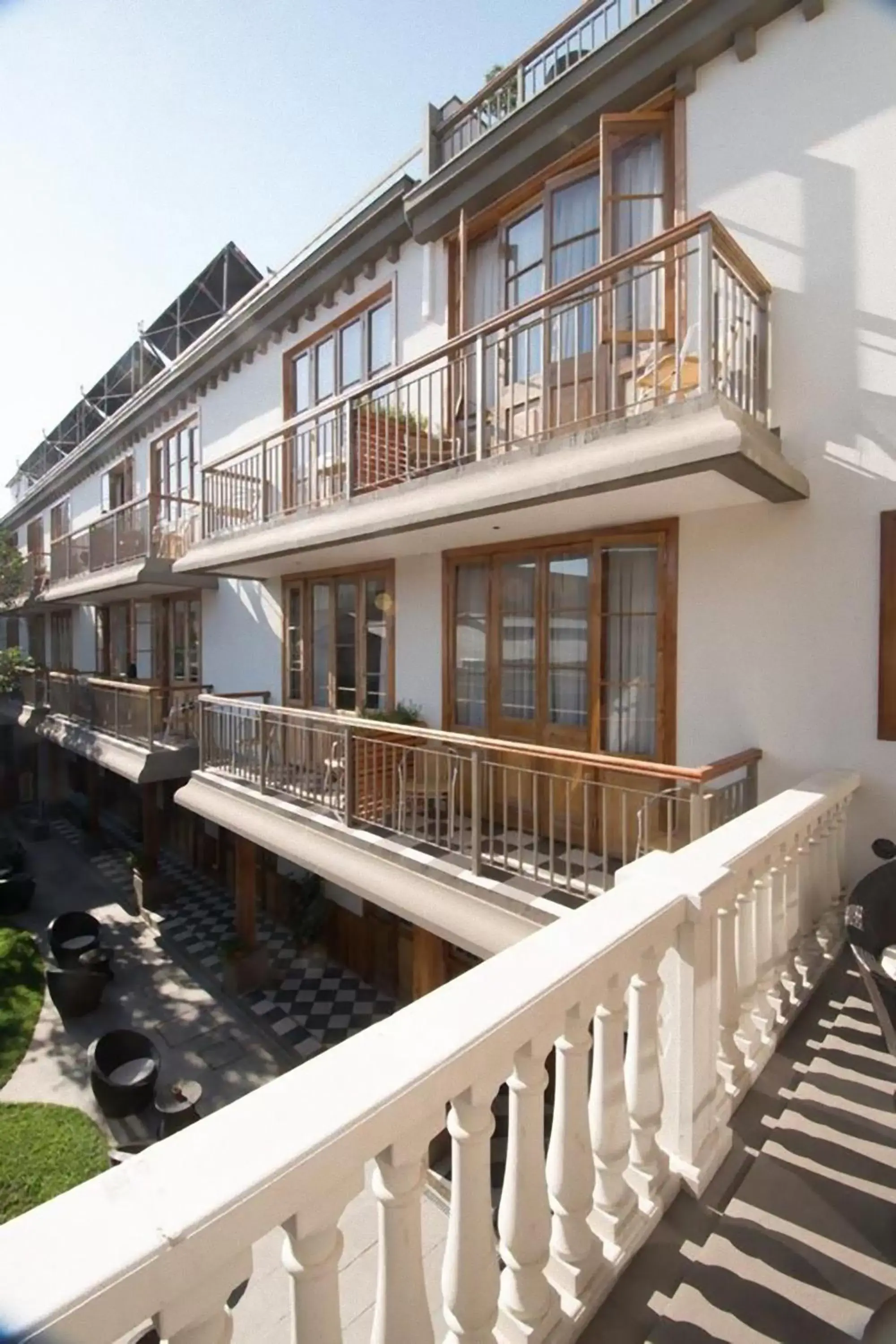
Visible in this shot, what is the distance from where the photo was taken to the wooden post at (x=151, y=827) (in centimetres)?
1227

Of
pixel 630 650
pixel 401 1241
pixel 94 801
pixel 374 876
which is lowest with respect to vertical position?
pixel 94 801

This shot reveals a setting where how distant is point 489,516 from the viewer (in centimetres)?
556

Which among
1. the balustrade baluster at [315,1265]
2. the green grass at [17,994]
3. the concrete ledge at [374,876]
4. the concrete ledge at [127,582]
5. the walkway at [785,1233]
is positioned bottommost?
the green grass at [17,994]

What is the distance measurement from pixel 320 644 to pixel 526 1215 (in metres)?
8.32

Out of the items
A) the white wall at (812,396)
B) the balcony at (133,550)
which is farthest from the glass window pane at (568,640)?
the balcony at (133,550)

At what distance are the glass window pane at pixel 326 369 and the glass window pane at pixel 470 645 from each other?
156 inches

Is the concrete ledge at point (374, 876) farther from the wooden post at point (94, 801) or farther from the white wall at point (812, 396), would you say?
the wooden post at point (94, 801)

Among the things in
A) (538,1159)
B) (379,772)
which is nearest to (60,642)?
(379,772)

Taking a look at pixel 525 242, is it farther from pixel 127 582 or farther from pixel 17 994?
pixel 17 994

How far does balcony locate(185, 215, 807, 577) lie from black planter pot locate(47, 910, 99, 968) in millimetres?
6557

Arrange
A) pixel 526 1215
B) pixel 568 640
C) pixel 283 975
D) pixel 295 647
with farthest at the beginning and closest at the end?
pixel 295 647 < pixel 283 975 < pixel 568 640 < pixel 526 1215

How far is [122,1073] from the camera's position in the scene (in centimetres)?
718

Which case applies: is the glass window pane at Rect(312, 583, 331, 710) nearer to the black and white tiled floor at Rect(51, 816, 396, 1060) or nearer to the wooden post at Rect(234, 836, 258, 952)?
the wooden post at Rect(234, 836, 258, 952)

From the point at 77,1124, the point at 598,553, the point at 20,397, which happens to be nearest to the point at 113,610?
the point at 77,1124
